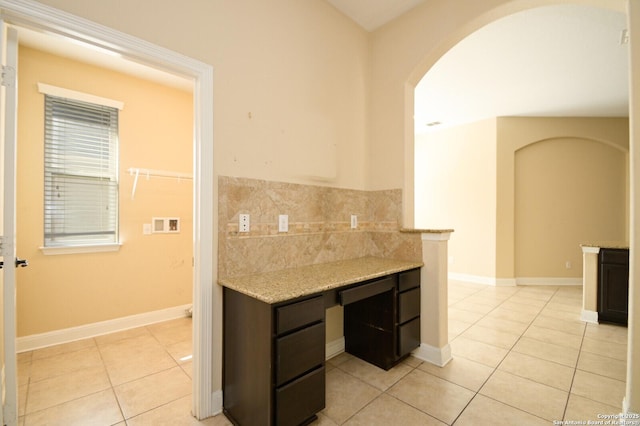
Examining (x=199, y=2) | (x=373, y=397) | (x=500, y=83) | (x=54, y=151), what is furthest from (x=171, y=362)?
(x=500, y=83)

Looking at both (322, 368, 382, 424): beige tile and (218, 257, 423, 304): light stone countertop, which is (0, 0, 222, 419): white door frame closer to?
(218, 257, 423, 304): light stone countertop

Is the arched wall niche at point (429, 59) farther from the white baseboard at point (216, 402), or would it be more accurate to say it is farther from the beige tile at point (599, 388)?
the white baseboard at point (216, 402)

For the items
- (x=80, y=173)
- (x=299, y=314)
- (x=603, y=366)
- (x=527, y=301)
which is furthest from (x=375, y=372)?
(x=80, y=173)

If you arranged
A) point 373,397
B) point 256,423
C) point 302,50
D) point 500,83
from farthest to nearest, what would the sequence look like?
point 500,83, point 302,50, point 373,397, point 256,423

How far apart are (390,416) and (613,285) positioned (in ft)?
11.4

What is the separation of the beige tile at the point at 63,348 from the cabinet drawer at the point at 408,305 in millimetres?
2960

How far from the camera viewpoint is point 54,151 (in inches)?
108

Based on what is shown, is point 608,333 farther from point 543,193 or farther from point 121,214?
point 121,214

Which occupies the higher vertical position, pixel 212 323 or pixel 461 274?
pixel 212 323

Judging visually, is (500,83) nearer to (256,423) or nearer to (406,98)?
(406,98)

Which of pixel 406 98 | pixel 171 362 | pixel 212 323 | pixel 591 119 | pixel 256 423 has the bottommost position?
pixel 171 362

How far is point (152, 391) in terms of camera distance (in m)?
2.00

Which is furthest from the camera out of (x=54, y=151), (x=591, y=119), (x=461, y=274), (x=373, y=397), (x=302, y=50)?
(x=461, y=274)

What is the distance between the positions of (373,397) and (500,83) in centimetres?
427
